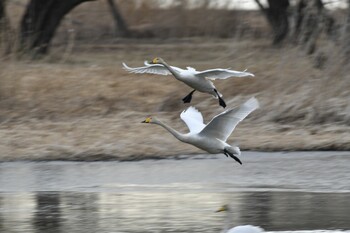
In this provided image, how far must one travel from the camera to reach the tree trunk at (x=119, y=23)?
3394 centimetres

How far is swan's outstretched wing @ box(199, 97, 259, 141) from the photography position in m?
11.0

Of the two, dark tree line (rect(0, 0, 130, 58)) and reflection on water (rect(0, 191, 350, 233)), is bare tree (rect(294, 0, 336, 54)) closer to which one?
dark tree line (rect(0, 0, 130, 58))

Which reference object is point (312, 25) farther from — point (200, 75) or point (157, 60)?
point (157, 60)

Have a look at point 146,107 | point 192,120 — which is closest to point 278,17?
point 146,107

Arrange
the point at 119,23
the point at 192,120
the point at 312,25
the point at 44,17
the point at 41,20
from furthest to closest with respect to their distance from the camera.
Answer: the point at 119,23 → the point at 44,17 → the point at 41,20 → the point at 312,25 → the point at 192,120

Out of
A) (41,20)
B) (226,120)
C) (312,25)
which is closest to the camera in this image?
(226,120)

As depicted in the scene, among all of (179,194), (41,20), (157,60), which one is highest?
(157,60)

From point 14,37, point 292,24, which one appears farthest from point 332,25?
point 14,37

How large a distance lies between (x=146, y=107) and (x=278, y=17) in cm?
489

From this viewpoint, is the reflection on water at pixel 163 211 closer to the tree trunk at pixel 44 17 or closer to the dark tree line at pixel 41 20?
the dark tree line at pixel 41 20

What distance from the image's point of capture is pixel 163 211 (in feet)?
35.2

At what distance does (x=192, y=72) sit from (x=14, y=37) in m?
10.6

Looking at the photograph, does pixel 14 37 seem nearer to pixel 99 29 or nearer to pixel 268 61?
pixel 268 61

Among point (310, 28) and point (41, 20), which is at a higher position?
point (310, 28)
